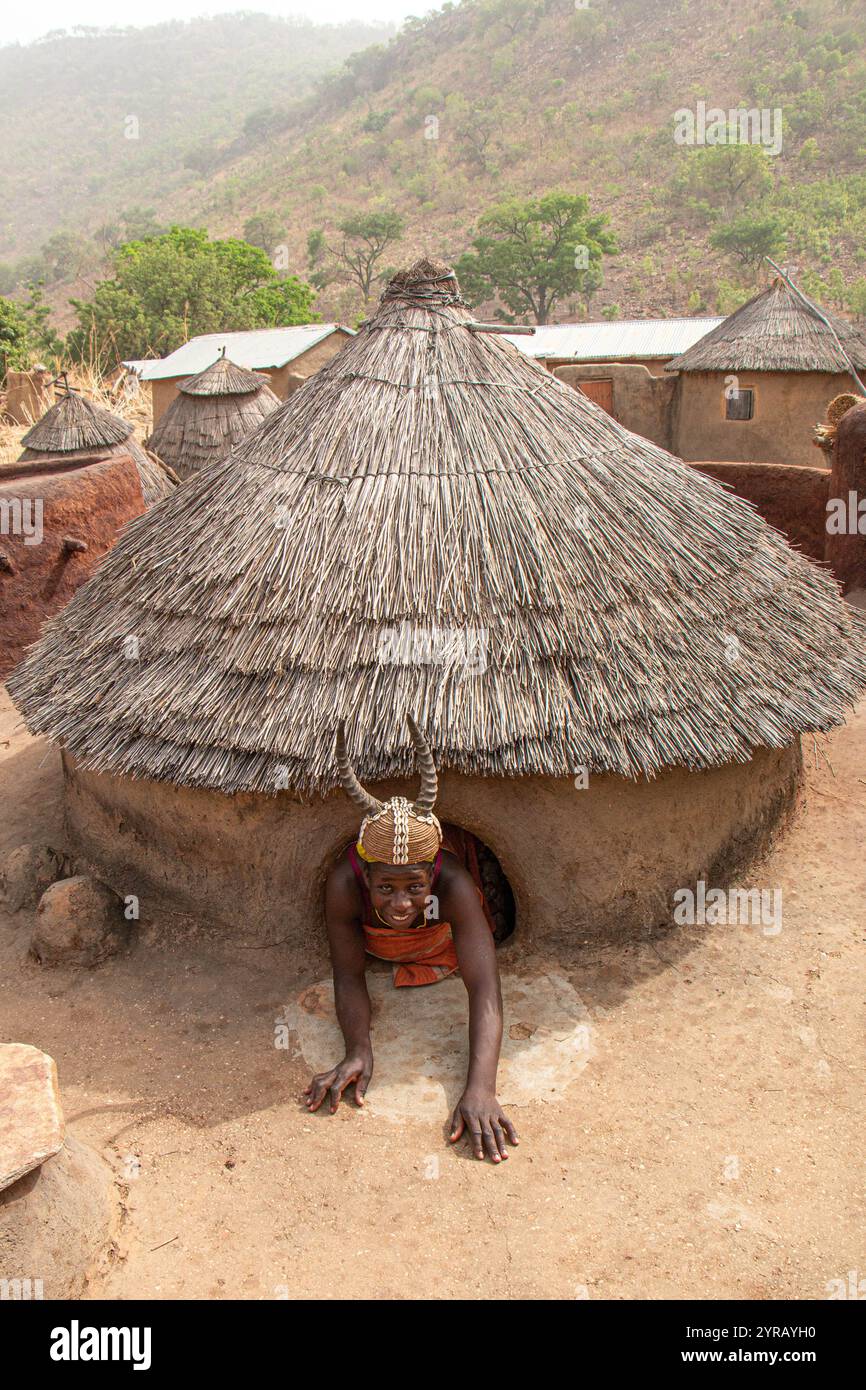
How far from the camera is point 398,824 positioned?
4.05m

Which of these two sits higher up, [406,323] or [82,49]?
[82,49]

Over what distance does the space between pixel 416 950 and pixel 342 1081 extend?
0.72 m

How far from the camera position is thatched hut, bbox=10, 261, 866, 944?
15.6 ft

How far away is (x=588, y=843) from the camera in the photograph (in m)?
5.00

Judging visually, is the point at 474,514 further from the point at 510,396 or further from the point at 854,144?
the point at 854,144

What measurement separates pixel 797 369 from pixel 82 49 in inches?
5502

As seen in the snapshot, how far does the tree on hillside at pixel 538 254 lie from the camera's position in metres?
32.3

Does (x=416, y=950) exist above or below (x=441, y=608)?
below

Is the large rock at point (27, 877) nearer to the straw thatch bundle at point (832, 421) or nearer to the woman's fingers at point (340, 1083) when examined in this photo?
the woman's fingers at point (340, 1083)

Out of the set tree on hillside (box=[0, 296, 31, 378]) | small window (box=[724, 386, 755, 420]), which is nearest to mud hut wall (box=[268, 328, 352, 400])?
tree on hillside (box=[0, 296, 31, 378])

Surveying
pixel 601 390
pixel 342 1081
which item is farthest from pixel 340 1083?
pixel 601 390

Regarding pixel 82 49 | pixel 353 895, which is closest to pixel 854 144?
pixel 353 895

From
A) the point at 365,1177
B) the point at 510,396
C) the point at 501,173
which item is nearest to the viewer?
the point at 365,1177

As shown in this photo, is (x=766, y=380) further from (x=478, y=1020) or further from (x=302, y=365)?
(x=478, y=1020)
